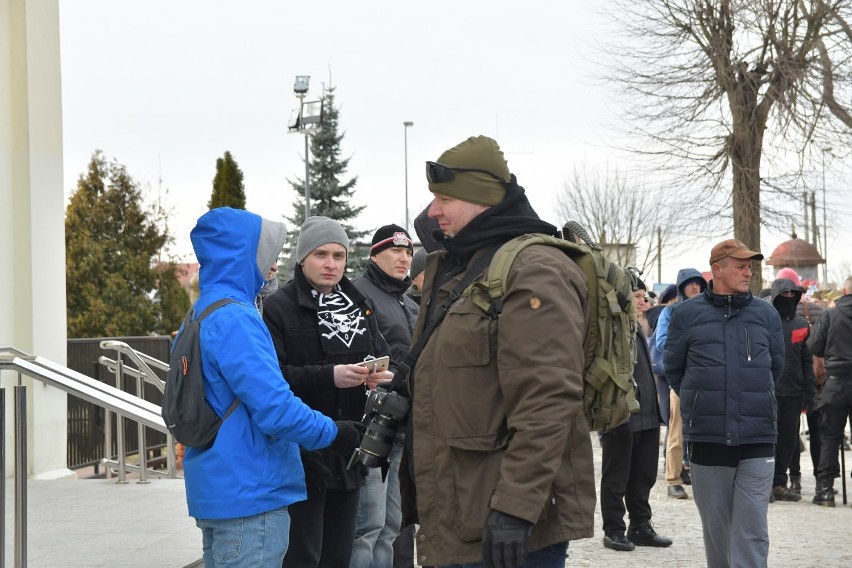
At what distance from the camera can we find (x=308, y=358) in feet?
16.5

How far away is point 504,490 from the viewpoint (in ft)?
10.0

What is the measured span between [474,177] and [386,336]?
2.73m

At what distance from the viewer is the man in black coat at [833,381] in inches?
418

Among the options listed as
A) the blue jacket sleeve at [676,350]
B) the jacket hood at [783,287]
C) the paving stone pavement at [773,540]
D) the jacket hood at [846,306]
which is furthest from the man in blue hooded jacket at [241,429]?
the jacket hood at [846,306]

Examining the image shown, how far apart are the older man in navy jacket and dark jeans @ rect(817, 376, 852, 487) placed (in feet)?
14.6

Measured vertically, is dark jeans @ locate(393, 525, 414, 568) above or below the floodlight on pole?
below

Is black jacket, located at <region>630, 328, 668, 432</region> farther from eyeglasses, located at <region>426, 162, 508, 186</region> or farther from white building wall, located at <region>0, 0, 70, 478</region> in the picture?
white building wall, located at <region>0, 0, 70, 478</region>

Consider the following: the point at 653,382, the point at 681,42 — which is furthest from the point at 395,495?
the point at 681,42

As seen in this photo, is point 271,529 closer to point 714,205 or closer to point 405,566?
point 405,566

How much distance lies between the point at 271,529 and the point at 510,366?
1.30 metres

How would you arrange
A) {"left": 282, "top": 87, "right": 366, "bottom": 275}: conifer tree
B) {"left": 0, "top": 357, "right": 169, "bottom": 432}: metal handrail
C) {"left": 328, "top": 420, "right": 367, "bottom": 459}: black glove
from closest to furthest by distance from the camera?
{"left": 328, "top": 420, "right": 367, "bottom": 459}: black glove < {"left": 0, "top": 357, "right": 169, "bottom": 432}: metal handrail < {"left": 282, "top": 87, "right": 366, "bottom": 275}: conifer tree

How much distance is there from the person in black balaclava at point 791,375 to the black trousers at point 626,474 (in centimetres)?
227

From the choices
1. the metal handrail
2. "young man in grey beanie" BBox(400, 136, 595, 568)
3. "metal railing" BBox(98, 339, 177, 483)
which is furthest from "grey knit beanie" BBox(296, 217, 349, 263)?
"metal railing" BBox(98, 339, 177, 483)

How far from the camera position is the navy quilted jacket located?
20.4 feet
